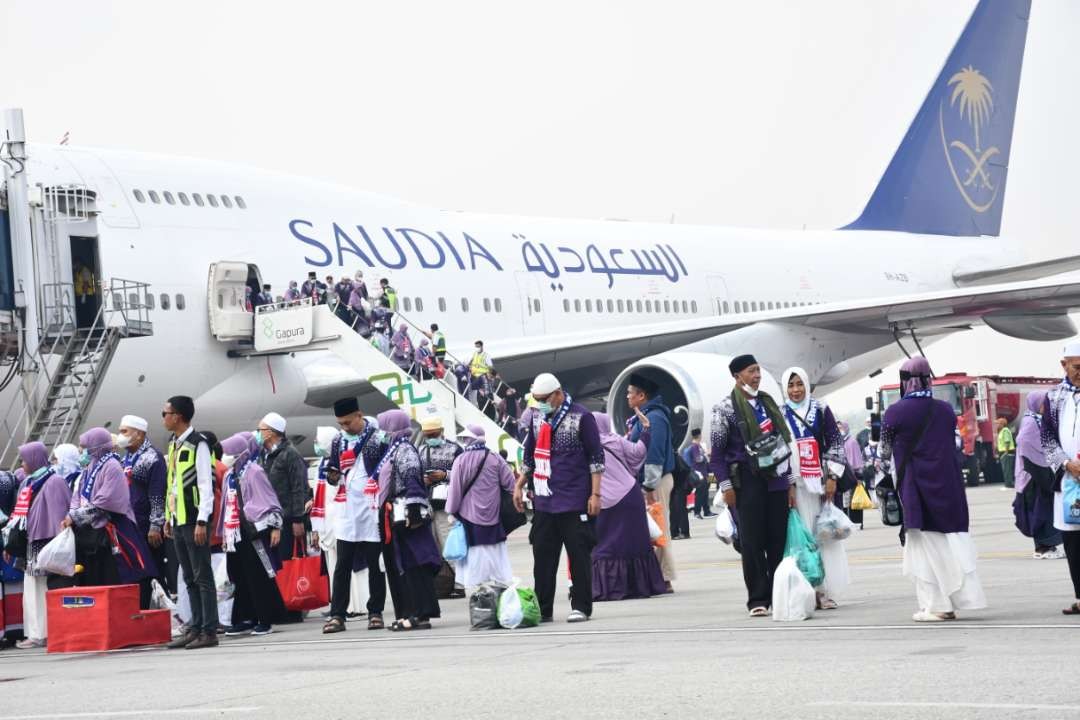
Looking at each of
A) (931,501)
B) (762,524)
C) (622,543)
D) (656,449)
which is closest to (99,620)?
(622,543)

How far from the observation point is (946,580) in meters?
8.49

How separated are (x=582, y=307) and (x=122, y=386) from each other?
8028 mm

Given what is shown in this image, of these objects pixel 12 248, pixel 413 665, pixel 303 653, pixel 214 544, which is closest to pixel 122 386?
pixel 12 248

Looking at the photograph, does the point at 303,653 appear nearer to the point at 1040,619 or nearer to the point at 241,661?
the point at 241,661

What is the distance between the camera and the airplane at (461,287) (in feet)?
58.9

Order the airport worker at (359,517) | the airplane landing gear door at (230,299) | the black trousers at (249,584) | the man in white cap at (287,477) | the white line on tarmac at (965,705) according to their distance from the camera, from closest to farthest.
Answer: the white line on tarmac at (965,705), the airport worker at (359,517), the black trousers at (249,584), the man in white cap at (287,477), the airplane landing gear door at (230,299)

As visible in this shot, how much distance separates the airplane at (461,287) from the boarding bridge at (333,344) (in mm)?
52

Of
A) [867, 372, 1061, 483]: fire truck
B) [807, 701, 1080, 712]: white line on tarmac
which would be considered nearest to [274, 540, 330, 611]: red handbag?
[807, 701, 1080, 712]: white line on tarmac

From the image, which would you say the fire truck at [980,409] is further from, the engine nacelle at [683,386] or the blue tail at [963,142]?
the engine nacelle at [683,386]

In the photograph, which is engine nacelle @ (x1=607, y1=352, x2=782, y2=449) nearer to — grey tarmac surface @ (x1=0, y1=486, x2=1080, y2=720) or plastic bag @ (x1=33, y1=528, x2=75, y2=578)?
grey tarmac surface @ (x1=0, y1=486, x2=1080, y2=720)

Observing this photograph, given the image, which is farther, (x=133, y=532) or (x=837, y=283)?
(x=837, y=283)

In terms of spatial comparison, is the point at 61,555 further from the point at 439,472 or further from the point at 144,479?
the point at 439,472

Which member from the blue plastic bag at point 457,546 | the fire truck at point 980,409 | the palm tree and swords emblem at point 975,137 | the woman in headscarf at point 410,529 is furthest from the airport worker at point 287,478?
the palm tree and swords emblem at point 975,137

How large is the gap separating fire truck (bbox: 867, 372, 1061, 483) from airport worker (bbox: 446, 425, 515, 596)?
21.4 m
